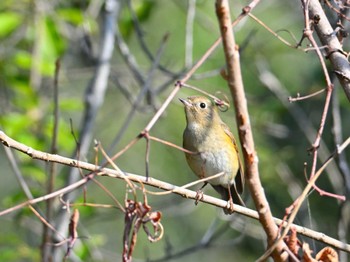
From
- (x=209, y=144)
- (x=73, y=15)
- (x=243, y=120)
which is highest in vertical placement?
(x=73, y=15)

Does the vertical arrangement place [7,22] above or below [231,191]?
above

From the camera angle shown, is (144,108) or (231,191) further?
(144,108)

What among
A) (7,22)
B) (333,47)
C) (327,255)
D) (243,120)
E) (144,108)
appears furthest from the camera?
(144,108)

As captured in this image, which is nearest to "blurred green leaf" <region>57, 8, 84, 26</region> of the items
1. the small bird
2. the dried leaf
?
the small bird

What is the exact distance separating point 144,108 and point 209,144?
111 cm

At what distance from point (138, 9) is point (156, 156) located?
4.46m

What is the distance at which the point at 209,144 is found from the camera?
4586 mm

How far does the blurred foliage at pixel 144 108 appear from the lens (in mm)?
5223

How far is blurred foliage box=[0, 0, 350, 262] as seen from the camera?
17.1 feet

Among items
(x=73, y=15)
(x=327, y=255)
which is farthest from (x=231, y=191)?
(x=327, y=255)

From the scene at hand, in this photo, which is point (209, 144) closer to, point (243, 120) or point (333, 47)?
point (333, 47)

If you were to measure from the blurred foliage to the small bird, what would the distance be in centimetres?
61

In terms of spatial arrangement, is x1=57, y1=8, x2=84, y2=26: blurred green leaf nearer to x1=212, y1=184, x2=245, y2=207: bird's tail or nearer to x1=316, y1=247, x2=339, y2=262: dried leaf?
x1=212, y1=184, x2=245, y2=207: bird's tail

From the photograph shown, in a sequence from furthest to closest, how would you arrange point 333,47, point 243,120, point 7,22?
point 7,22
point 333,47
point 243,120
